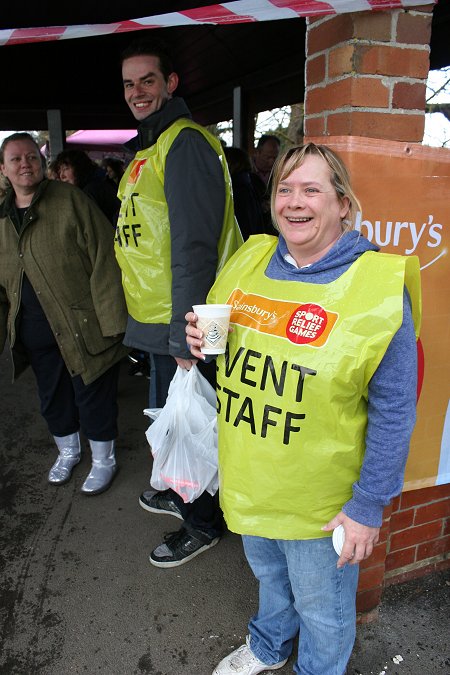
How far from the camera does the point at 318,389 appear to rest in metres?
1.34

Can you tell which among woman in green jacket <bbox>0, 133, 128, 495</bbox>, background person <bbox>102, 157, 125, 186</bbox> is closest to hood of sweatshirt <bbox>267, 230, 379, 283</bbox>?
woman in green jacket <bbox>0, 133, 128, 495</bbox>

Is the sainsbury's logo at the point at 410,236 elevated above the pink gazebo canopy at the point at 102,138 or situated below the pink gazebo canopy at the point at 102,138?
below

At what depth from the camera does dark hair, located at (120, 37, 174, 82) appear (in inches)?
89.4

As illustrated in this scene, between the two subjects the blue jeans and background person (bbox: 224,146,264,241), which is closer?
the blue jeans

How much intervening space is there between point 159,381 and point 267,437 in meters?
1.11

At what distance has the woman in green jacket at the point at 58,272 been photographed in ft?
9.19

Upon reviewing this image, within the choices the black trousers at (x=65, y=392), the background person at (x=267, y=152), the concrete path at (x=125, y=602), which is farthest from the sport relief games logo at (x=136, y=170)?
the background person at (x=267, y=152)

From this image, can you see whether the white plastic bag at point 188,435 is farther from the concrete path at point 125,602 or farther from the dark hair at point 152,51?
the dark hair at point 152,51

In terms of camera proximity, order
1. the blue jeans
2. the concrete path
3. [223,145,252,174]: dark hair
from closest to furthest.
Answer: the blue jeans < the concrete path < [223,145,252,174]: dark hair

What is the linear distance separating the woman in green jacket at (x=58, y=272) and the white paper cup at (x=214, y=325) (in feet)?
4.76

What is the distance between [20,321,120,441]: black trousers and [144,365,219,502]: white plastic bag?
1.12 metres

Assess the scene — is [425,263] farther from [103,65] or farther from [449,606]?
[103,65]

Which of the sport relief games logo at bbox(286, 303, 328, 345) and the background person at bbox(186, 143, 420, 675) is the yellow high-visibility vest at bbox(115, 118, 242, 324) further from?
the sport relief games logo at bbox(286, 303, 328, 345)

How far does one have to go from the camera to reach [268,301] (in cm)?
150
